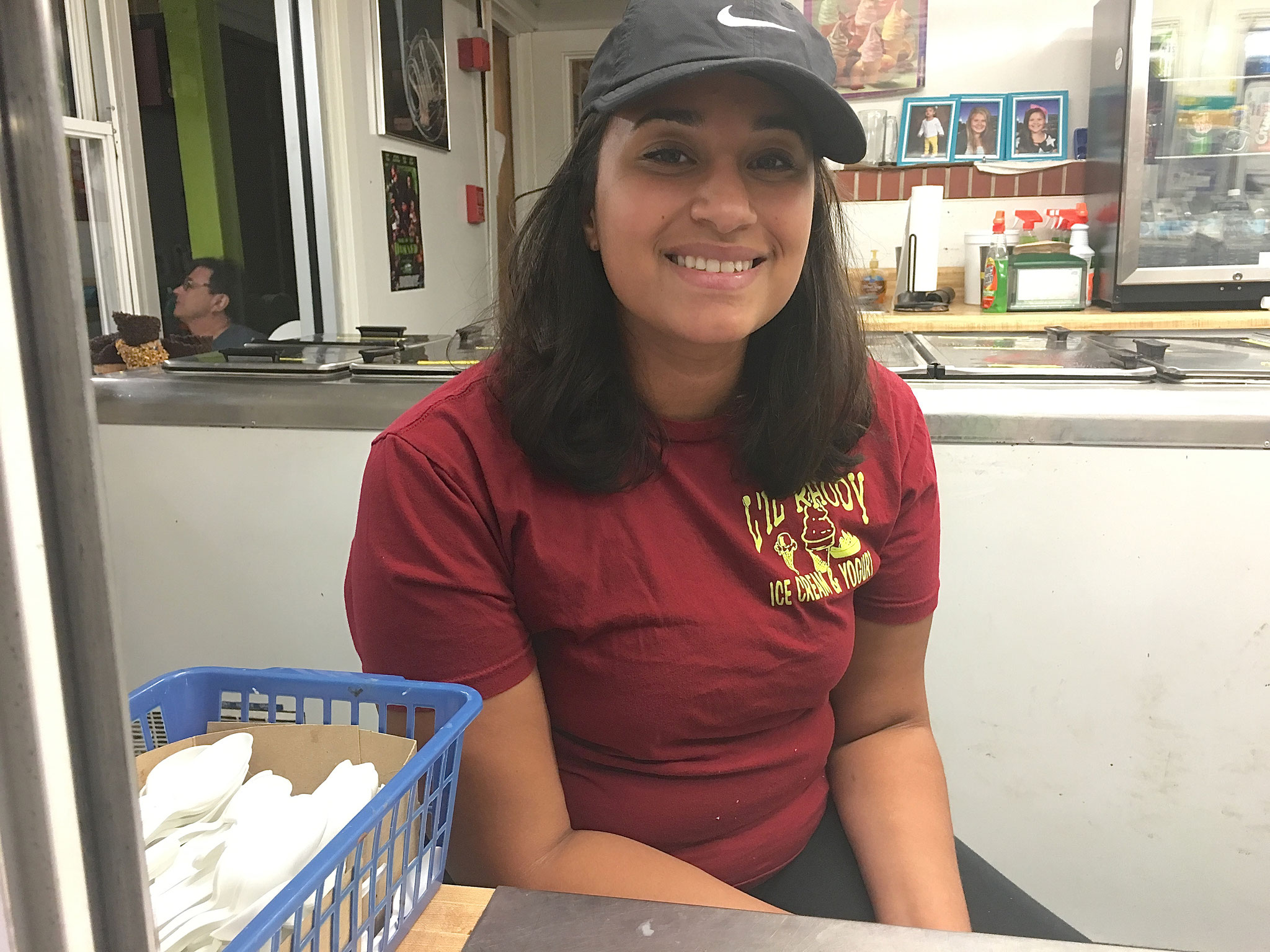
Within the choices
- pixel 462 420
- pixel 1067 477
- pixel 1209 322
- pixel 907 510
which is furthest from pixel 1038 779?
pixel 1209 322

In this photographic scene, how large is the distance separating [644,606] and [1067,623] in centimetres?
80

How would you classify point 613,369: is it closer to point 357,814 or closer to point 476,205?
point 357,814

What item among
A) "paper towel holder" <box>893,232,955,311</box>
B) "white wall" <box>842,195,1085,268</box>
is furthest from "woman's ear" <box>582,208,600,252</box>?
"white wall" <box>842,195,1085,268</box>

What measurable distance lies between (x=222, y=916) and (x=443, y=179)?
3.20 meters

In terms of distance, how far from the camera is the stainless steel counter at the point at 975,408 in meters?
1.25

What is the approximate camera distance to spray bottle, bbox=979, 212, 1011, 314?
2.98 m

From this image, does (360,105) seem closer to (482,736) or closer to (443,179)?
(443,179)

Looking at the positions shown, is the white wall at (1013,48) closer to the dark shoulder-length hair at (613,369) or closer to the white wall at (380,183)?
the white wall at (380,183)

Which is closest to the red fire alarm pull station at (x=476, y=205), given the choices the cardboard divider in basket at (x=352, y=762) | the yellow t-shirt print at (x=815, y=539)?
the yellow t-shirt print at (x=815, y=539)

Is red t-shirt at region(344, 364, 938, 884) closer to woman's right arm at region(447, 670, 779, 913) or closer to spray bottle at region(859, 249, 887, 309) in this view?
woman's right arm at region(447, 670, 779, 913)

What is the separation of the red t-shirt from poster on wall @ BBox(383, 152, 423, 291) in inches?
85.9

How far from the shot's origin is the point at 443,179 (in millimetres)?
3354

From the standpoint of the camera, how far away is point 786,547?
0.91m

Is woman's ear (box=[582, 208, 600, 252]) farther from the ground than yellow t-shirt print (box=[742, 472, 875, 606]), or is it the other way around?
woman's ear (box=[582, 208, 600, 252])
